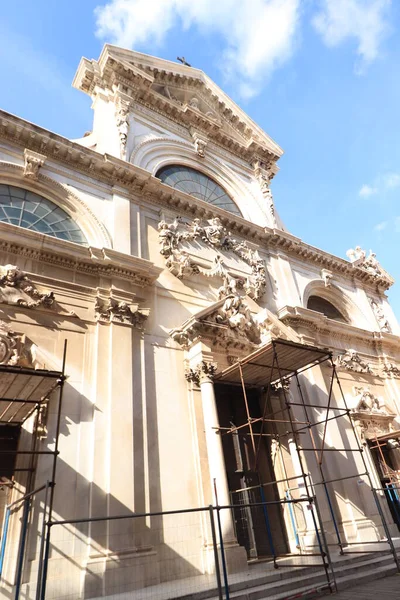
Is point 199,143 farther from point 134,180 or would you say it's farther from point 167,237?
point 167,237

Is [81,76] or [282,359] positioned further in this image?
[81,76]

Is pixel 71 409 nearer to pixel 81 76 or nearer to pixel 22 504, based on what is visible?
pixel 22 504

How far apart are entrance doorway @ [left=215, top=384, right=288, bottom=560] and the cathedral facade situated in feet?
0.17

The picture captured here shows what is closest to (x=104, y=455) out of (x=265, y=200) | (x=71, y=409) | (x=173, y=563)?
(x=71, y=409)

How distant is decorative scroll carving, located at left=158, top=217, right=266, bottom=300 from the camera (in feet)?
41.5

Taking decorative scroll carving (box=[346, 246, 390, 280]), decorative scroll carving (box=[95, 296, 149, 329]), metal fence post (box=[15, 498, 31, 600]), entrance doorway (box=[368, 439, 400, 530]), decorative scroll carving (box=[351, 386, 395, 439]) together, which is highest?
decorative scroll carving (box=[346, 246, 390, 280])

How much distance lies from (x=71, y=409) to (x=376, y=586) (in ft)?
21.2

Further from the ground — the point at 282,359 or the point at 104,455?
the point at 282,359

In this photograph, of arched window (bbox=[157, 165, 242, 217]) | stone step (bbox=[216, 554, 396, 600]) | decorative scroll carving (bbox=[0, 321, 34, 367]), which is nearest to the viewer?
stone step (bbox=[216, 554, 396, 600])

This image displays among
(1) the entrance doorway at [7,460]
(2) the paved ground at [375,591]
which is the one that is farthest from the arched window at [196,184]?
(2) the paved ground at [375,591]

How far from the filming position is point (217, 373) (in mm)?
10812

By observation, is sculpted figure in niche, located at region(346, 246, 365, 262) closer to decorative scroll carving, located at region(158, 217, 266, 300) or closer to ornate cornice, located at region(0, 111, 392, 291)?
ornate cornice, located at region(0, 111, 392, 291)

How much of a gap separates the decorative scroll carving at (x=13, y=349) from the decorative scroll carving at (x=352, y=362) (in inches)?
459

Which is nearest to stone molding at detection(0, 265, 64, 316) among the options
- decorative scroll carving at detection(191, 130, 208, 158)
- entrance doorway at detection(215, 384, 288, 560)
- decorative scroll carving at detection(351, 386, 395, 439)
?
entrance doorway at detection(215, 384, 288, 560)
